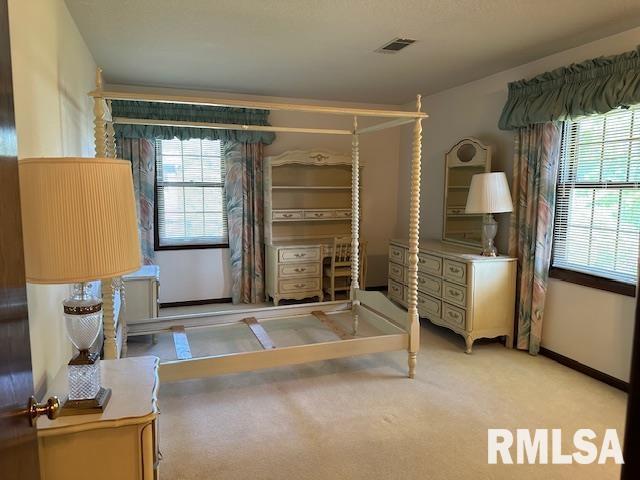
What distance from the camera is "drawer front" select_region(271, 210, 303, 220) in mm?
5148

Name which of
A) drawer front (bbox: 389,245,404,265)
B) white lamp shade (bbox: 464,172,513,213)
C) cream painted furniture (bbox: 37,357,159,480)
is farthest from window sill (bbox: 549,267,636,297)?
cream painted furniture (bbox: 37,357,159,480)

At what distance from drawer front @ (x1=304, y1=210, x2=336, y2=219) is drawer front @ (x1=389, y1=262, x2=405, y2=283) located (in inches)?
39.2

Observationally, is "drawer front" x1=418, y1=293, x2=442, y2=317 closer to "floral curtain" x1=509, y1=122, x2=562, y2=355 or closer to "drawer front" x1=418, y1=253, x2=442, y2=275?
"drawer front" x1=418, y1=253, x2=442, y2=275

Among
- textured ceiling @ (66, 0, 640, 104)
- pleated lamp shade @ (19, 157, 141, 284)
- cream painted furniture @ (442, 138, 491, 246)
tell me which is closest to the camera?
pleated lamp shade @ (19, 157, 141, 284)

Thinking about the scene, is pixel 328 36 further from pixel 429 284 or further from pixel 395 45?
pixel 429 284

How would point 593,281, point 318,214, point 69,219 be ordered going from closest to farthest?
point 69,219 < point 593,281 < point 318,214

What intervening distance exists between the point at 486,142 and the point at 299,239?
8.01 ft

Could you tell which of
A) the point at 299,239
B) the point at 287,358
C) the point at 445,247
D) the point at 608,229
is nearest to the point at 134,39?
the point at 287,358

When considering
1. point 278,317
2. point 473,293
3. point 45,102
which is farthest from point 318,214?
point 45,102

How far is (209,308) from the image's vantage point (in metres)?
5.08

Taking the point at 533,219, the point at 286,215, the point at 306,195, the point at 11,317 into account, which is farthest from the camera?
the point at 306,195

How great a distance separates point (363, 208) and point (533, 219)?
8.08ft

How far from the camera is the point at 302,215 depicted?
5281 millimetres

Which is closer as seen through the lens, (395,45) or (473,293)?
(395,45)
